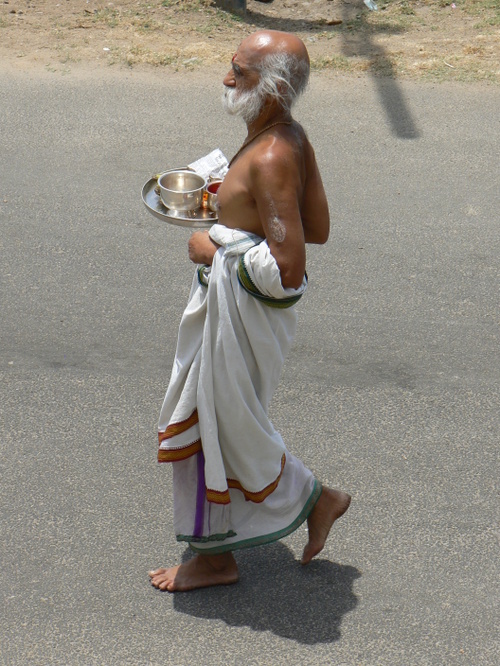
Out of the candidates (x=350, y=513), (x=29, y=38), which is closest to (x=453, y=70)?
(x=29, y=38)

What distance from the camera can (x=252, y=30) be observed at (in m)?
8.91

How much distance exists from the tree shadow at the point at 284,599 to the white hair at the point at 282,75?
1.74m

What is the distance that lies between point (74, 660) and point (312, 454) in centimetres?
145

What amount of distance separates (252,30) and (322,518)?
21.8 ft

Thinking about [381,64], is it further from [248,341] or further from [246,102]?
[248,341]

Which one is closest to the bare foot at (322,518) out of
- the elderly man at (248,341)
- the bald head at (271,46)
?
the elderly man at (248,341)

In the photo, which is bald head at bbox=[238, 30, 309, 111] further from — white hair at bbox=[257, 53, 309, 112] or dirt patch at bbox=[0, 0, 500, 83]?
dirt patch at bbox=[0, 0, 500, 83]

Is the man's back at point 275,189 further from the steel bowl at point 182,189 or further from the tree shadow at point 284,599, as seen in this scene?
the tree shadow at point 284,599

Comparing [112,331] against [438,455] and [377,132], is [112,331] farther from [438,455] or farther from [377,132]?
[377,132]

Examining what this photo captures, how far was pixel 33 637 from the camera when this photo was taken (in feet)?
10.2

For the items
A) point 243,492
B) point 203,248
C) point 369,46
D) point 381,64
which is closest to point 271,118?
point 203,248

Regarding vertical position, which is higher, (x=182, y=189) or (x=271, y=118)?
(x=271, y=118)

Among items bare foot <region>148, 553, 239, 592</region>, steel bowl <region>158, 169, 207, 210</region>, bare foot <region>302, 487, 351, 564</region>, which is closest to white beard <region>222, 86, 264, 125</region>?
steel bowl <region>158, 169, 207, 210</region>

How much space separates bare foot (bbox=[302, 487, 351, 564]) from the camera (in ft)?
11.1
